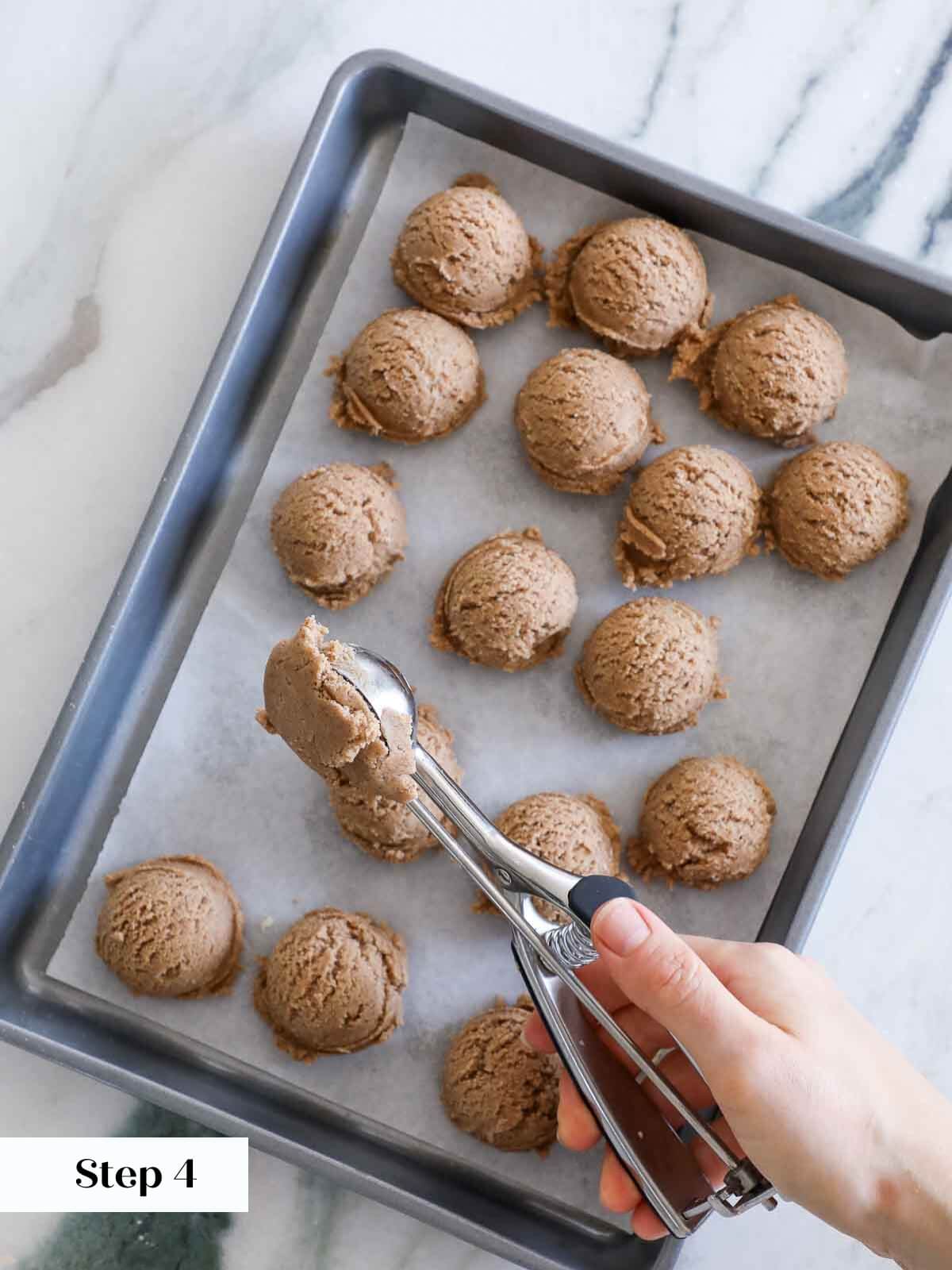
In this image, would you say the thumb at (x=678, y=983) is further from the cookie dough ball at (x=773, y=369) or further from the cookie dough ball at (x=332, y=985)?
the cookie dough ball at (x=773, y=369)

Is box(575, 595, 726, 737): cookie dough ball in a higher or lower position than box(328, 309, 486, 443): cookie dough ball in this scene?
lower

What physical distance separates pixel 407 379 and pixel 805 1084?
1036 millimetres

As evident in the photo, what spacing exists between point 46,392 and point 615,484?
87 centimetres

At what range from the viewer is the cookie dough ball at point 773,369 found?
174 cm

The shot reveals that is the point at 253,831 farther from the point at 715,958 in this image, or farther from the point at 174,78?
the point at 174,78

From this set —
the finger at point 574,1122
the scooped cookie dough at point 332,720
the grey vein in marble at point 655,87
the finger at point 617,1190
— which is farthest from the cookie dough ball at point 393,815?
the grey vein in marble at point 655,87

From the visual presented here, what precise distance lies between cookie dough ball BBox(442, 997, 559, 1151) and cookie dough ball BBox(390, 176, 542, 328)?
1.00 m

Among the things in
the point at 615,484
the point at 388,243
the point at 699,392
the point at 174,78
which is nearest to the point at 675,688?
the point at 615,484

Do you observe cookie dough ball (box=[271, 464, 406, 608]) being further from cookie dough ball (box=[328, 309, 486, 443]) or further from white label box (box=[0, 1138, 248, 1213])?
white label box (box=[0, 1138, 248, 1213])

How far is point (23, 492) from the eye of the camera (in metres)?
1.89

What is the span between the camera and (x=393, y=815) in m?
1.68

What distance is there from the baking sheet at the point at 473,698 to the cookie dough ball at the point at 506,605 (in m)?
0.04

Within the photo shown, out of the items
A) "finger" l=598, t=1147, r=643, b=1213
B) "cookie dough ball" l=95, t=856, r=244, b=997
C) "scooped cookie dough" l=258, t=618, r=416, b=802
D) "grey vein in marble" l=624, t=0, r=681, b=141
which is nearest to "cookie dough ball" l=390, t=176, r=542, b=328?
"grey vein in marble" l=624, t=0, r=681, b=141

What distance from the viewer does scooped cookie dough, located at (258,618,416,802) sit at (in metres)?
1.43
